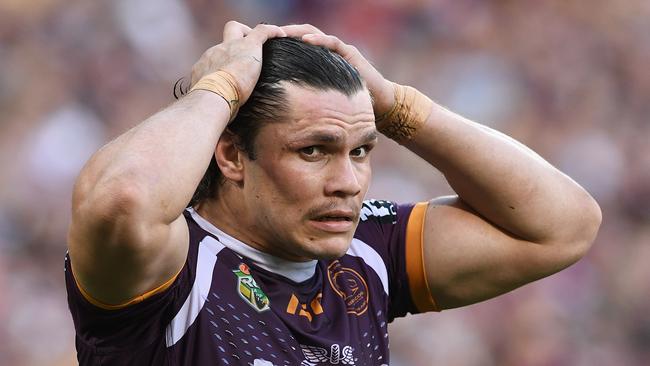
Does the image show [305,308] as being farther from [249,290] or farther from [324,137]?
[324,137]

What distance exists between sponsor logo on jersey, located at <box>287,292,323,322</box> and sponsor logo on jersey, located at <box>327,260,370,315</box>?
0.36ft

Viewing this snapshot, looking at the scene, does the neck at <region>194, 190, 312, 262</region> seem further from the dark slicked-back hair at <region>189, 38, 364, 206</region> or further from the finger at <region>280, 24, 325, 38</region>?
the finger at <region>280, 24, 325, 38</region>

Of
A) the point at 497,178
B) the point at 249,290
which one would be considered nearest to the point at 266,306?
the point at 249,290

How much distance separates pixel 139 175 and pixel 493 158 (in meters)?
1.39

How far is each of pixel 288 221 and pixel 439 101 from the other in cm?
422

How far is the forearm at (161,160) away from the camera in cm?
257

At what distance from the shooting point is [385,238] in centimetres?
363

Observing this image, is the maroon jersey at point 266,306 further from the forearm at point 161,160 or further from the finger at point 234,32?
the finger at point 234,32

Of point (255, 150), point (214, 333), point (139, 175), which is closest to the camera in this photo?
point (139, 175)

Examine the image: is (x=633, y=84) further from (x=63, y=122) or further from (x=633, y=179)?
(x=63, y=122)

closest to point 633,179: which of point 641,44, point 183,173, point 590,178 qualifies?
point 590,178

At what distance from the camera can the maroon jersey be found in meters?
2.73

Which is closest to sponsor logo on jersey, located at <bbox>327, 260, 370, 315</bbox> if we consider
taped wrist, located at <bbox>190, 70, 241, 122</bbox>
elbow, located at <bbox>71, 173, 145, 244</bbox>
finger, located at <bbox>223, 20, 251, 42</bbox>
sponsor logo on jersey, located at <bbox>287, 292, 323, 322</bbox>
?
sponsor logo on jersey, located at <bbox>287, 292, 323, 322</bbox>

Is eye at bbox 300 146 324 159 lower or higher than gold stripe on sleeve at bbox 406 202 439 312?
higher
